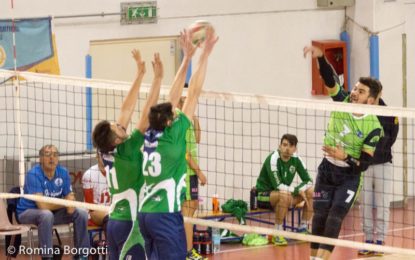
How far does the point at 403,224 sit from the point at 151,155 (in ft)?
27.1

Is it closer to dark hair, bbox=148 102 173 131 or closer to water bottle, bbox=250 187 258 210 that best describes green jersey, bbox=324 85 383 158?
dark hair, bbox=148 102 173 131

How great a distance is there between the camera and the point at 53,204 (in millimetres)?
13719

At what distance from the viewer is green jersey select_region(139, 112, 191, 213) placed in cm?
952

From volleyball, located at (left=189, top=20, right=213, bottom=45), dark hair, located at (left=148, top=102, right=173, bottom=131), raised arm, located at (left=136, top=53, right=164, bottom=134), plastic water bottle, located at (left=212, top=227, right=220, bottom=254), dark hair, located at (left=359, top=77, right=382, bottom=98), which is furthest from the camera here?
plastic water bottle, located at (left=212, top=227, right=220, bottom=254)

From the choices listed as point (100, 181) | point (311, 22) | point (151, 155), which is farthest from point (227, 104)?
point (151, 155)

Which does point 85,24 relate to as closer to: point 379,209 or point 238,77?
point 238,77

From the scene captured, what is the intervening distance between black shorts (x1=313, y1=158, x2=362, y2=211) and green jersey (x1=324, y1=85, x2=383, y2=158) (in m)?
0.24

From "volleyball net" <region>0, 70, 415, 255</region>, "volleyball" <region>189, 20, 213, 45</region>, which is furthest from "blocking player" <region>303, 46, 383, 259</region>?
"volleyball net" <region>0, 70, 415, 255</region>

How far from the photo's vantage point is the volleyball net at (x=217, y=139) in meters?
15.7

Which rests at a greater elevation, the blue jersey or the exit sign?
the exit sign

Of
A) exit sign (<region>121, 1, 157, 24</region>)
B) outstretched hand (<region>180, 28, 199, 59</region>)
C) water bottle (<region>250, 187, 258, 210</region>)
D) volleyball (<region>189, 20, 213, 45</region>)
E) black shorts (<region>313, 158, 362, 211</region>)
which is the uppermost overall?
exit sign (<region>121, 1, 157, 24</region>)

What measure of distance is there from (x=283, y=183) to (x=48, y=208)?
3.81m

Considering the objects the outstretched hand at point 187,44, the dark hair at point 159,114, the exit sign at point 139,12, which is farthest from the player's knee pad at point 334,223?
the exit sign at point 139,12

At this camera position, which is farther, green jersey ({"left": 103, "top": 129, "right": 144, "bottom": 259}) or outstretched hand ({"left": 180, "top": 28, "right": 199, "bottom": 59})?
outstretched hand ({"left": 180, "top": 28, "right": 199, "bottom": 59})
